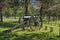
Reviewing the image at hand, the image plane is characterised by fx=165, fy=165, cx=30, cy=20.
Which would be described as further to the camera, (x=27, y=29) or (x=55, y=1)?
(x=55, y=1)

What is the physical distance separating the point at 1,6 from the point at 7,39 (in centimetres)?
1861

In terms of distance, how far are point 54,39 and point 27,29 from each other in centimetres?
532

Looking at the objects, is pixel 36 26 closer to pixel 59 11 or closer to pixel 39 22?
pixel 39 22

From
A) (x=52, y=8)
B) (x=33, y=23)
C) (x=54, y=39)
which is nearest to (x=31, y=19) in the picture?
(x=33, y=23)

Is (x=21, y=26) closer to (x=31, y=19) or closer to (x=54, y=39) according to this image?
(x=31, y=19)

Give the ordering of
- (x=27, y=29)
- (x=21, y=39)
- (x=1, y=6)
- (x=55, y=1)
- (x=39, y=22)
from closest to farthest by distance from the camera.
A: 1. (x=21, y=39)
2. (x=27, y=29)
3. (x=39, y=22)
4. (x=55, y=1)
5. (x=1, y=6)

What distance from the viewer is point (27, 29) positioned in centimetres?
1561

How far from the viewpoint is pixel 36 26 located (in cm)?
1652

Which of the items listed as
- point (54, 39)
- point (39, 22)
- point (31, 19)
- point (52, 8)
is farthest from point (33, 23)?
point (52, 8)

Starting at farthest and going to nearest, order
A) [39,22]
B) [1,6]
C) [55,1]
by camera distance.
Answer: [1,6], [55,1], [39,22]

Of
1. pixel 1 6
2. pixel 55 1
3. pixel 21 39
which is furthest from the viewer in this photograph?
pixel 1 6

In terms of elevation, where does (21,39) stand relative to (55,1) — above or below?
below

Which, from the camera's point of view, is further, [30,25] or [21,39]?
[30,25]

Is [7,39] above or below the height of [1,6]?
below
